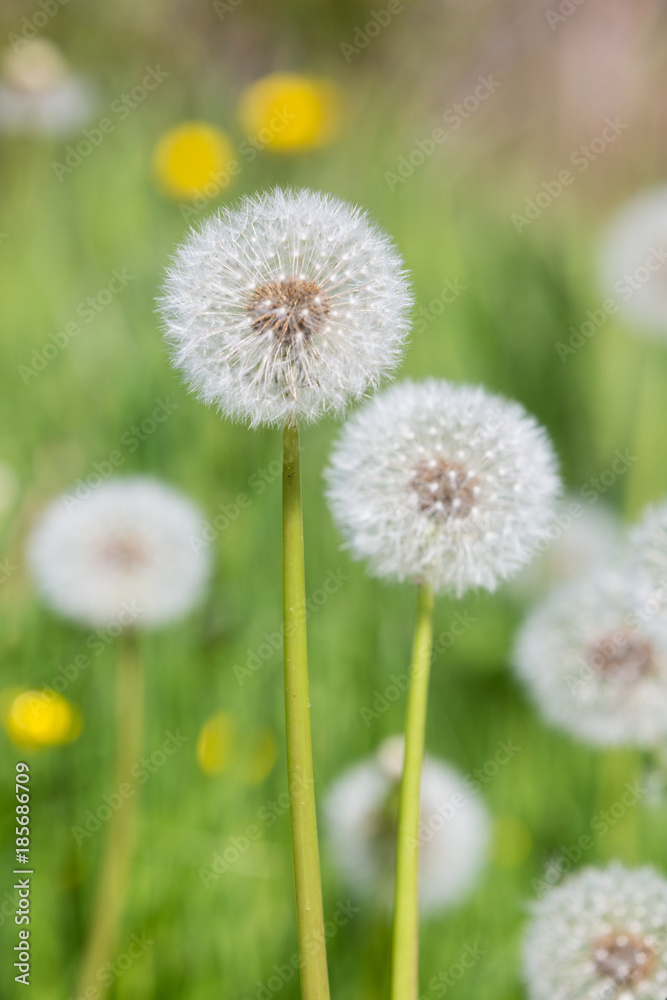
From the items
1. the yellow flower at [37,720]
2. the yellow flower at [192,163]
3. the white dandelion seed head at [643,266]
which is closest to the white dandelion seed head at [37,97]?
the yellow flower at [192,163]

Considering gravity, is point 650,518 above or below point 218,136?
below

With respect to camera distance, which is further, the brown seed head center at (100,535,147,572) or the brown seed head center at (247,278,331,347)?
the brown seed head center at (100,535,147,572)

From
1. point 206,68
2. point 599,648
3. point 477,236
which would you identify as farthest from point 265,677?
point 206,68

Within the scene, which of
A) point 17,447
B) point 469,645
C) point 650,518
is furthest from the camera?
point 17,447

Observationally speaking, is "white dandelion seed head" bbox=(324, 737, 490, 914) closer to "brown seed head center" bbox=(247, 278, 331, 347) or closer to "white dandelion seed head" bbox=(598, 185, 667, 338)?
"brown seed head center" bbox=(247, 278, 331, 347)

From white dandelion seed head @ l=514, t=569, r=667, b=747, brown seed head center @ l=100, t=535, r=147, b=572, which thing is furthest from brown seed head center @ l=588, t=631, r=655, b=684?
brown seed head center @ l=100, t=535, r=147, b=572

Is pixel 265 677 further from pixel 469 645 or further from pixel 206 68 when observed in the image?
pixel 206 68
